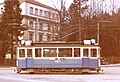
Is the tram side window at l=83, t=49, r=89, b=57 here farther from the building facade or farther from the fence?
the building facade

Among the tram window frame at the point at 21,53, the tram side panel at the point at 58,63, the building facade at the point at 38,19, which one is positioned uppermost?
the building facade at the point at 38,19

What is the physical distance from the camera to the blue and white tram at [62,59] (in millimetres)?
36000

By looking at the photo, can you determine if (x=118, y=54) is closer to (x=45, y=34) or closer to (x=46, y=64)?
(x=45, y=34)

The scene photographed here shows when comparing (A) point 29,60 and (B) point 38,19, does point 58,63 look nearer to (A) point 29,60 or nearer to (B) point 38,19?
Result: (A) point 29,60

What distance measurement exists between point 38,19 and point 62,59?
5043cm

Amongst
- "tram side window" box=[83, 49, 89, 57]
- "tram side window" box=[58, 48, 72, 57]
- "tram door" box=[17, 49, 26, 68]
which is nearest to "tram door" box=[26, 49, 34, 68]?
"tram door" box=[17, 49, 26, 68]

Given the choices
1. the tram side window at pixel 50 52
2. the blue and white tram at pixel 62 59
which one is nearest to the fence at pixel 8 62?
the blue and white tram at pixel 62 59

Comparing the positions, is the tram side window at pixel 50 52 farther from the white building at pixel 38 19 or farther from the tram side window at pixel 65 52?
the white building at pixel 38 19

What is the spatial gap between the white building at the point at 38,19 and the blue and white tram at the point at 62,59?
41421mm

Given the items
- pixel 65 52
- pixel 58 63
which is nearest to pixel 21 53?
pixel 58 63

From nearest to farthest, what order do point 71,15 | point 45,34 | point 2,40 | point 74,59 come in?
point 74,59, point 2,40, point 71,15, point 45,34

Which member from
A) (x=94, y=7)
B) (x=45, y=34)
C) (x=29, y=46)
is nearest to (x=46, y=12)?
(x=45, y=34)

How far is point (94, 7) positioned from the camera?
75.4 meters

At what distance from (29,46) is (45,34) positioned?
51479 mm
